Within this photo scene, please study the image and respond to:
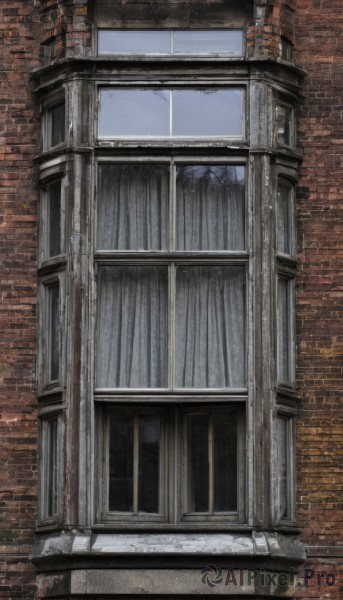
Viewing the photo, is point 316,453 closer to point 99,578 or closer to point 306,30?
point 99,578

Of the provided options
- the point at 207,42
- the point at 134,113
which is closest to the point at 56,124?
the point at 134,113

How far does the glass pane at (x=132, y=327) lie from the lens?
47.7 ft

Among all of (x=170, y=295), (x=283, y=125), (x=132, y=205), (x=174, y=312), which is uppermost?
(x=283, y=125)

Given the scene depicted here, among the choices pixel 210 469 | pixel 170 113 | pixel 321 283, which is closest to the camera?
pixel 210 469

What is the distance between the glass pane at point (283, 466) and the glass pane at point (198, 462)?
0.69 m

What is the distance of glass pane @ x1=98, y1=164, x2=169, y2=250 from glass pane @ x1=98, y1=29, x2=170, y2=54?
3.78 feet

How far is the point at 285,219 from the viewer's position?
15141mm

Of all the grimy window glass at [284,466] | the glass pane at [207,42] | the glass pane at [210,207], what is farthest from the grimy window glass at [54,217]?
the grimy window glass at [284,466]

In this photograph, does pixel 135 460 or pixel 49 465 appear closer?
pixel 135 460

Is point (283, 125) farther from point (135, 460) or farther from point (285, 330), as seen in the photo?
point (135, 460)

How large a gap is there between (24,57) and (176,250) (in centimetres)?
260

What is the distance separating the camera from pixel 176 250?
48.3 ft

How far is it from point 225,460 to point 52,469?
1.65 m

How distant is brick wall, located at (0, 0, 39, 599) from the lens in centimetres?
1463
